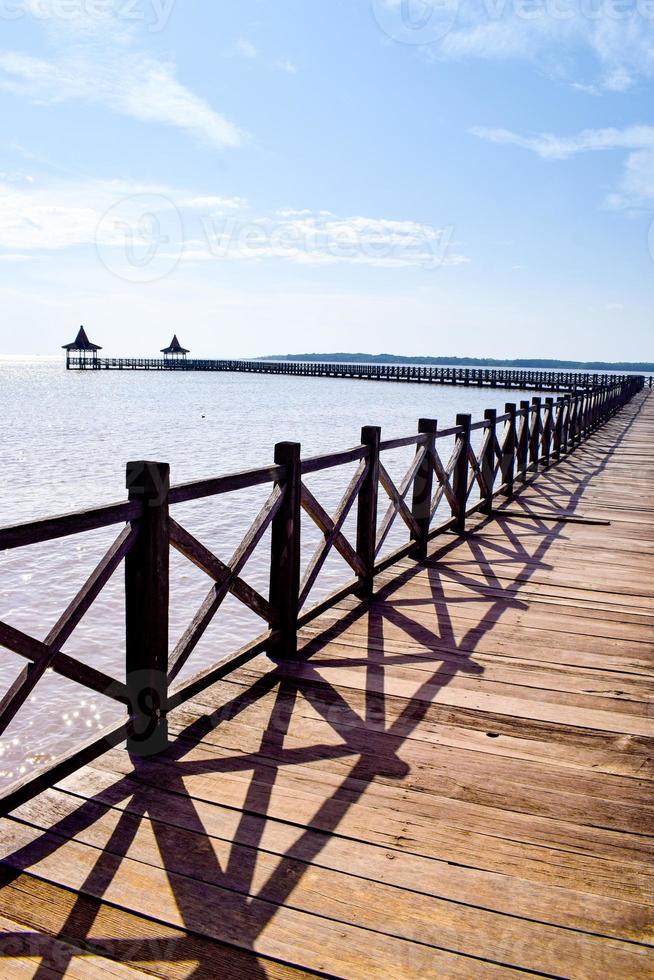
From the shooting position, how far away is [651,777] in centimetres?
339

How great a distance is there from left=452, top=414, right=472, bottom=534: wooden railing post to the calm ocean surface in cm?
298

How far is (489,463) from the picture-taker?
32.4 feet

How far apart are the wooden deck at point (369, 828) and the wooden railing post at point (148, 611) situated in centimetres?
16

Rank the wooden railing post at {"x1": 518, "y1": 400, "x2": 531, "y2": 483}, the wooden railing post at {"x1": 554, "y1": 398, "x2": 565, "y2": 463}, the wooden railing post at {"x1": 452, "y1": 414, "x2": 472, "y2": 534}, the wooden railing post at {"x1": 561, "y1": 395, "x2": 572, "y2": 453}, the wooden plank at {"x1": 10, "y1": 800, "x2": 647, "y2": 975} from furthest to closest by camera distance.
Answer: the wooden railing post at {"x1": 561, "y1": 395, "x2": 572, "y2": 453} → the wooden railing post at {"x1": 554, "y1": 398, "x2": 565, "y2": 463} → the wooden railing post at {"x1": 518, "y1": 400, "x2": 531, "y2": 483} → the wooden railing post at {"x1": 452, "y1": 414, "x2": 472, "y2": 534} → the wooden plank at {"x1": 10, "y1": 800, "x2": 647, "y2": 975}

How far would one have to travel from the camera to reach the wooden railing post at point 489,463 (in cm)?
970

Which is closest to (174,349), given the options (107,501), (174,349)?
(174,349)

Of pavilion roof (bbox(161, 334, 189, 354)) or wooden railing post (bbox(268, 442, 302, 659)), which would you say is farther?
pavilion roof (bbox(161, 334, 189, 354))

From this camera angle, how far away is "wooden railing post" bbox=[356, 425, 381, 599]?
587 cm

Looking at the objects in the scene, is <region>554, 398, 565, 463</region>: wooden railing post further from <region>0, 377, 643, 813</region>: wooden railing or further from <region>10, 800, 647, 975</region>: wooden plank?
<region>10, 800, 647, 975</region>: wooden plank

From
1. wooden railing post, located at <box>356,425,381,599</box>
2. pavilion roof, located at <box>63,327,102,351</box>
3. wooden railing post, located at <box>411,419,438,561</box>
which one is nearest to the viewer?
wooden railing post, located at <box>356,425,381,599</box>

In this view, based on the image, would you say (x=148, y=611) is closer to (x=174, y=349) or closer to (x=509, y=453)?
(x=509, y=453)

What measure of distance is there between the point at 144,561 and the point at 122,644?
650 centimetres

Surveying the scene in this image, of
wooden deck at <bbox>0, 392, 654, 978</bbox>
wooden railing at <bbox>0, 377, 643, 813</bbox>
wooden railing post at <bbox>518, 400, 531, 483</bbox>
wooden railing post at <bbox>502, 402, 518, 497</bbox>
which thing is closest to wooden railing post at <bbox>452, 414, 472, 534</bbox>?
wooden railing at <bbox>0, 377, 643, 813</bbox>

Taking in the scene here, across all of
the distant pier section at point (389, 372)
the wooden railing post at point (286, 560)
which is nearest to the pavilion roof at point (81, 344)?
the distant pier section at point (389, 372)
